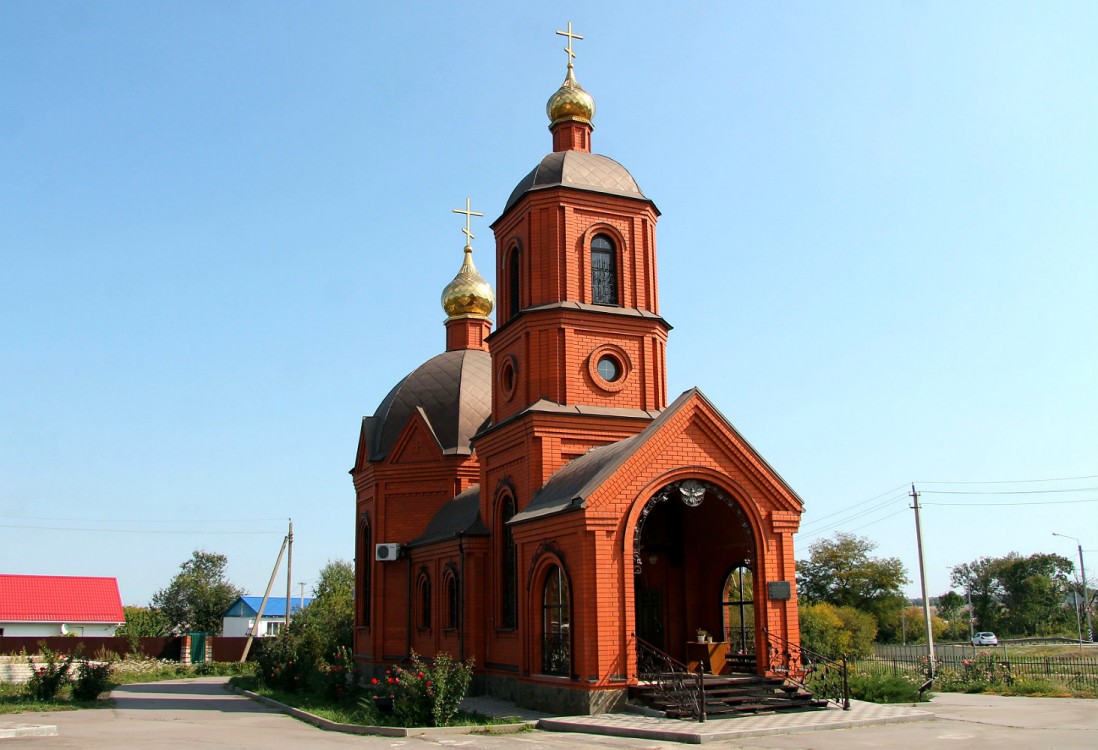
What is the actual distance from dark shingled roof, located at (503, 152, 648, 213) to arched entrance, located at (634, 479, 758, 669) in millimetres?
6802

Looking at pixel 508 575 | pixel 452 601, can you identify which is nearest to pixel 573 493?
pixel 508 575

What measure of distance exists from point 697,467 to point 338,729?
296 inches

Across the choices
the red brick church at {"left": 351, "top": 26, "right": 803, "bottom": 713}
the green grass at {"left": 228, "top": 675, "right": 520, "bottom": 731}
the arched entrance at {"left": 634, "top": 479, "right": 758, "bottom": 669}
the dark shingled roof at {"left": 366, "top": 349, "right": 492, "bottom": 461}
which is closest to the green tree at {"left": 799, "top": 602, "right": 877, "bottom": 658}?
the red brick church at {"left": 351, "top": 26, "right": 803, "bottom": 713}

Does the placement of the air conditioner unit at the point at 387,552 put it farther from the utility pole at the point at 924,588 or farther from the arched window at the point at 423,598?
the utility pole at the point at 924,588

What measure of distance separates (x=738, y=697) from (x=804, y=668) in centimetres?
206

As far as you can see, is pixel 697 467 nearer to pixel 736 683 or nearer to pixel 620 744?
pixel 736 683

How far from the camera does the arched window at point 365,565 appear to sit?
27.0 m

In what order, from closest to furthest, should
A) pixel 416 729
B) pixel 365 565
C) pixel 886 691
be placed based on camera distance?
pixel 416 729 → pixel 886 691 → pixel 365 565

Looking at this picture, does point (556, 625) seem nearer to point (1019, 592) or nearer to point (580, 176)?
point (580, 176)

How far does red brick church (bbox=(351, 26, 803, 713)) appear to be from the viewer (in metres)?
16.8

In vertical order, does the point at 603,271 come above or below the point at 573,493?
above

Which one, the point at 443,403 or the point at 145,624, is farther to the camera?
the point at 145,624

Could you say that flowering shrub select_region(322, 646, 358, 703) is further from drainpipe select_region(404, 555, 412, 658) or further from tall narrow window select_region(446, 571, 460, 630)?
drainpipe select_region(404, 555, 412, 658)

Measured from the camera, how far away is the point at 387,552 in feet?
83.5
